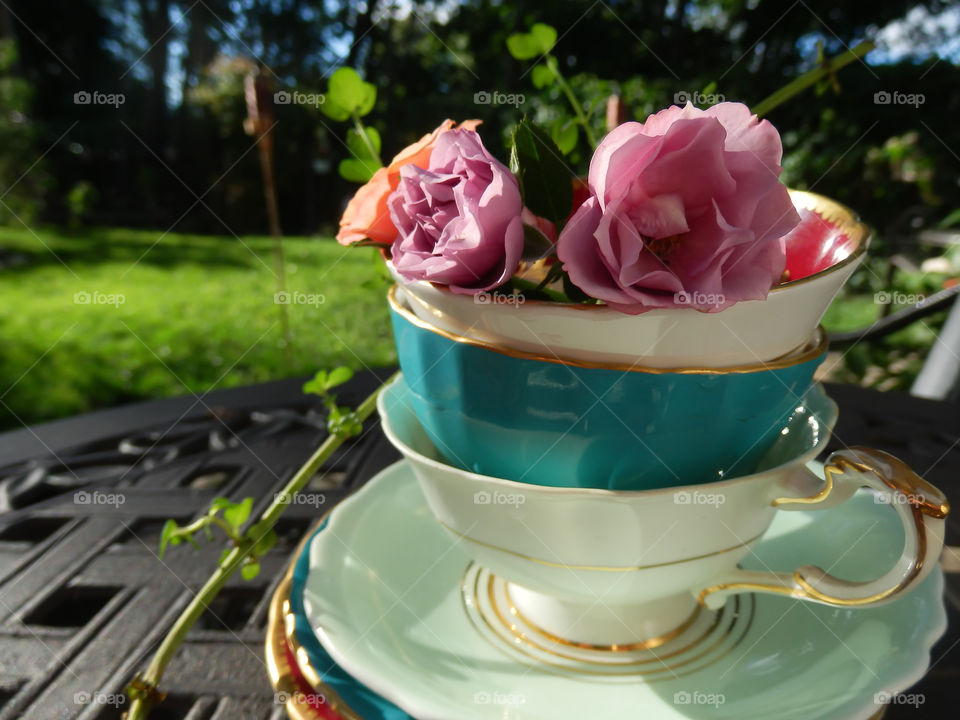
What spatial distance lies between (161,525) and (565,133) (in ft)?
1.57

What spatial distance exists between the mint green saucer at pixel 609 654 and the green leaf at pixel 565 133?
1.05 feet

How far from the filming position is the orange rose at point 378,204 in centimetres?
42

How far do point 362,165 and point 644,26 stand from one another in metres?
4.00

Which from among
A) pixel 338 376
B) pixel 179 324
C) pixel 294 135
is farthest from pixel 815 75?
pixel 294 135

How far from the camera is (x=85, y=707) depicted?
0.43 meters

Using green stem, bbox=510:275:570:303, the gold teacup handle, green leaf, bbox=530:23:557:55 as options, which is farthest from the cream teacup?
green leaf, bbox=530:23:557:55

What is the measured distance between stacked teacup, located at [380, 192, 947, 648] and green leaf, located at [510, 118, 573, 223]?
0.17 ft

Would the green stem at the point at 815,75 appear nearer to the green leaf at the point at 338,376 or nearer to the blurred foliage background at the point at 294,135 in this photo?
the green leaf at the point at 338,376

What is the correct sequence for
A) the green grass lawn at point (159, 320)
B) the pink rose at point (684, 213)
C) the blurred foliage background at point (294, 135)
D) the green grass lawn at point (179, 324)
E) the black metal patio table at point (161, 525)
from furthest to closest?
1. the blurred foliage background at point (294, 135)
2. the green grass lawn at point (159, 320)
3. the green grass lawn at point (179, 324)
4. the black metal patio table at point (161, 525)
5. the pink rose at point (684, 213)

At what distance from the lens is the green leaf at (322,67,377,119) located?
0.54 m

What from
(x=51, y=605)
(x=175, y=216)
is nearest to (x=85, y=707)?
(x=51, y=605)

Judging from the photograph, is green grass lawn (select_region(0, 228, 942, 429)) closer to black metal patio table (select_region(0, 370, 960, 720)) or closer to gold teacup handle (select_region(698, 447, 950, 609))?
black metal patio table (select_region(0, 370, 960, 720))

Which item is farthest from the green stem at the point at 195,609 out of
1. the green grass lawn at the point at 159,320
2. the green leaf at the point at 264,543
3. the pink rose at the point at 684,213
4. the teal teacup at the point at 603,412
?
the green grass lawn at the point at 159,320

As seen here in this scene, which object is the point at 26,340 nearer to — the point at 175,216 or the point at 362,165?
the point at 175,216
